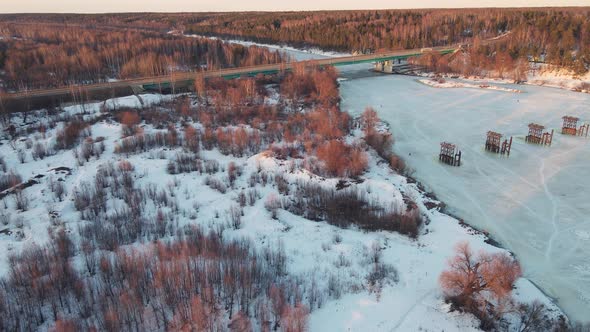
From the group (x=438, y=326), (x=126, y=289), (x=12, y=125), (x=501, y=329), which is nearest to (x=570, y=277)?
(x=501, y=329)

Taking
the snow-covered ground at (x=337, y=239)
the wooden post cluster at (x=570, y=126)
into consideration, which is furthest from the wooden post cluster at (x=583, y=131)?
the snow-covered ground at (x=337, y=239)

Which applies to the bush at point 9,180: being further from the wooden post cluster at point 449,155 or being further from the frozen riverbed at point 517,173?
the wooden post cluster at point 449,155

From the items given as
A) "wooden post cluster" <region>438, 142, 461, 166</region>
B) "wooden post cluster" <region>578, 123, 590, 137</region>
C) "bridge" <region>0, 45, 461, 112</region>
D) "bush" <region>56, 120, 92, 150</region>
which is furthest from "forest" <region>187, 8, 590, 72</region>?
"bush" <region>56, 120, 92, 150</region>

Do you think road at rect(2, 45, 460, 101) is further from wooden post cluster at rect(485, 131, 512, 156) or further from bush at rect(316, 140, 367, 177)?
wooden post cluster at rect(485, 131, 512, 156)

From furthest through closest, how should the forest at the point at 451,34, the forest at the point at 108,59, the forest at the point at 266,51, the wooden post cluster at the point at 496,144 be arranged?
the forest at the point at 451,34, the forest at the point at 266,51, the forest at the point at 108,59, the wooden post cluster at the point at 496,144

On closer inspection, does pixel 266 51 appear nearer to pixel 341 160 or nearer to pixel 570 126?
pixel 570 126

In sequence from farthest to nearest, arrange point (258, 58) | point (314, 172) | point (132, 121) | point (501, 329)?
point (258, 58), point (132, 121), point (314, 172), point (501, 329)

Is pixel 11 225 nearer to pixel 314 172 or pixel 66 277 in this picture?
pixel 66 277
